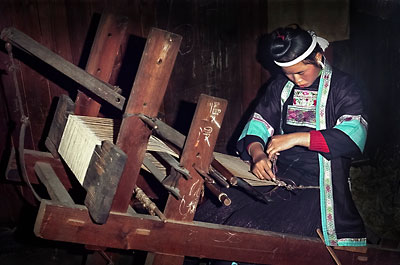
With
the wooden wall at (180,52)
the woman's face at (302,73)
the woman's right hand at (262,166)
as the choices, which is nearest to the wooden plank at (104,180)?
the woman's right hand at (262,166)

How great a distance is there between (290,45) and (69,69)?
1.43 m

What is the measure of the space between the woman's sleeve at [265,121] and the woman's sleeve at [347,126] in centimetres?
50

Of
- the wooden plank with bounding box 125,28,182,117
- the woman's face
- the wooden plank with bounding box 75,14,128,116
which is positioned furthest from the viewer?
the woman's face

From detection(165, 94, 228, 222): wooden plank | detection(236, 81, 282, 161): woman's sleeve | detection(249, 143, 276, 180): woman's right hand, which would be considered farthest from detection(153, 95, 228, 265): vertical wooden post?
detection(236, 81, 282, 161): woman's sleeve

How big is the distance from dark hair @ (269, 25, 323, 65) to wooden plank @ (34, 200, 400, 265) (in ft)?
3.83

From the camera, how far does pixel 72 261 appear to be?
151 inches

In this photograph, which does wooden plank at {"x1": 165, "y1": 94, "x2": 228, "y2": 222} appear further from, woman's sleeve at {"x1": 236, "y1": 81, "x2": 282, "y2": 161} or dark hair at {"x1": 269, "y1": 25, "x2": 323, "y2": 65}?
woman's sleeve at {"x1": 236, "y1": 81, "x2": 282, "y2": 161}

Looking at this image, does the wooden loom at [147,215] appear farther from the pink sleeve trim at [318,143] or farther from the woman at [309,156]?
the pink sleeve trim at [318,143]

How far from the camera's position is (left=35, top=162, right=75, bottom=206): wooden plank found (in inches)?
83.1

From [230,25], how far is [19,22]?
205 cm

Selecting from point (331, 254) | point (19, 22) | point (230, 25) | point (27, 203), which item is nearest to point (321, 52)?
point (331, 254)

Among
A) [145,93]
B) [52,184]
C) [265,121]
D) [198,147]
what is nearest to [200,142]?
[198,147]

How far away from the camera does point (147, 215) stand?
2158 millimetres

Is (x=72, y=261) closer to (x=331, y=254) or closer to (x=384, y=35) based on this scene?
(x=331, y=254)
